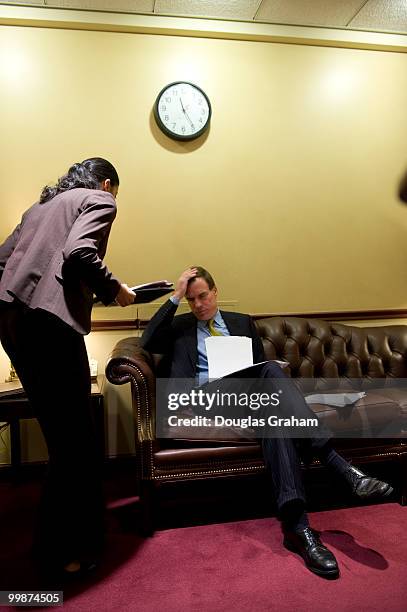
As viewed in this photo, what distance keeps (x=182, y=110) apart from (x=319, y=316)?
1.52 m

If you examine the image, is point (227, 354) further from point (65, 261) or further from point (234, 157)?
point (234, 157)

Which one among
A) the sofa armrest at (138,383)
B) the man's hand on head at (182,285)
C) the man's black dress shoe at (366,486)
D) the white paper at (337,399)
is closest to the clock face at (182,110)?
the man's hand on head at (182,285)

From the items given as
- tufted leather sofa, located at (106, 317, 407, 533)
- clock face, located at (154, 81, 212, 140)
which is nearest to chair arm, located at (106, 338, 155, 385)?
tufted leather sofa, located at (106, 317, 407, 533)

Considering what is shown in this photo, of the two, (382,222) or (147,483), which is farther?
(382,222)

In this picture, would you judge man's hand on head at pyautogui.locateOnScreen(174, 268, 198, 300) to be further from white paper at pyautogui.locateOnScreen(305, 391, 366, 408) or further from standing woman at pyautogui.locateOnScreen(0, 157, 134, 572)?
white paper at pyautogui.locateOnScreen(305, 391, 366, 408)

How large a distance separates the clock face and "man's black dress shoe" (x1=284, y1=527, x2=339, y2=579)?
7.25 feet

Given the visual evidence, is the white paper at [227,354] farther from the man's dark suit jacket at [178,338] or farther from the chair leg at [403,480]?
the chair leg at [403,480]

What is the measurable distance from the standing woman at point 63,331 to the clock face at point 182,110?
4.15ft

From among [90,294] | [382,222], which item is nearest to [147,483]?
[90,294]

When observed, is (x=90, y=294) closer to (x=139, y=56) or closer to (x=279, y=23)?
(x=139, y=56)

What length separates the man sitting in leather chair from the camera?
1.83 m

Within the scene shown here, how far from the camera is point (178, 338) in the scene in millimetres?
2449

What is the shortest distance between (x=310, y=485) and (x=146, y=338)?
1123 mm

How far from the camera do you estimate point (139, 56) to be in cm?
288
